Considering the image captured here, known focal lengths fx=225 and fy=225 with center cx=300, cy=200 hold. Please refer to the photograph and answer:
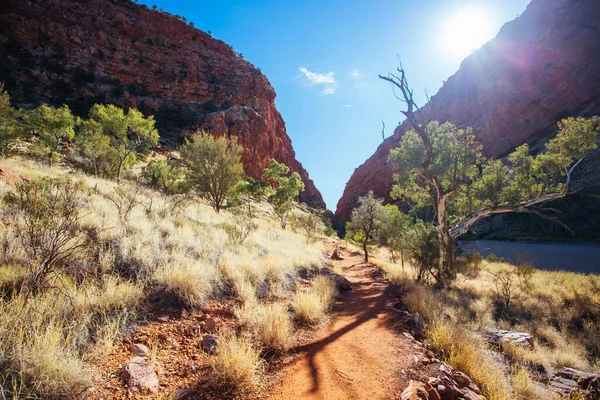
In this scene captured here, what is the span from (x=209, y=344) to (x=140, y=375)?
0.88 m

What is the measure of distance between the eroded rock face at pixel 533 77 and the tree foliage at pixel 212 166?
41777 millimetres

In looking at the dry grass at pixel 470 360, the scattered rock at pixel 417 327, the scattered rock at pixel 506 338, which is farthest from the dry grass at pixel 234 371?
the scattered rock at pixel 506 338

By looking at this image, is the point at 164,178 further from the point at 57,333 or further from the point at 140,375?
the point at 140,375

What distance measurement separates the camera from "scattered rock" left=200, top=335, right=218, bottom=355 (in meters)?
3.02

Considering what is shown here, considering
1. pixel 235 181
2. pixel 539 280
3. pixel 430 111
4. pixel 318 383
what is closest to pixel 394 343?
pixel 318 383

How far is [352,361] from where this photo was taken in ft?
10.6

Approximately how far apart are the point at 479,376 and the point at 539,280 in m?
11.6

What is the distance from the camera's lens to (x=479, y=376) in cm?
295

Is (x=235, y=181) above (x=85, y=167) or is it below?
below

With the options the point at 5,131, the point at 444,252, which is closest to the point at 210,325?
the point at 444,252

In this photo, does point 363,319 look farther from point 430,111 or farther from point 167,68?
point 430,111

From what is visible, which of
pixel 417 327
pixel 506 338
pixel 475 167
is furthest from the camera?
pixel 475 167

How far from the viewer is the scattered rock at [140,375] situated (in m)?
2.23

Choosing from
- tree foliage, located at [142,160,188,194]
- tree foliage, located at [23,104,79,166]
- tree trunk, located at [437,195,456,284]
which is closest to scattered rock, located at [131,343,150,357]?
tree trunk, located at [437,195,456,284]
